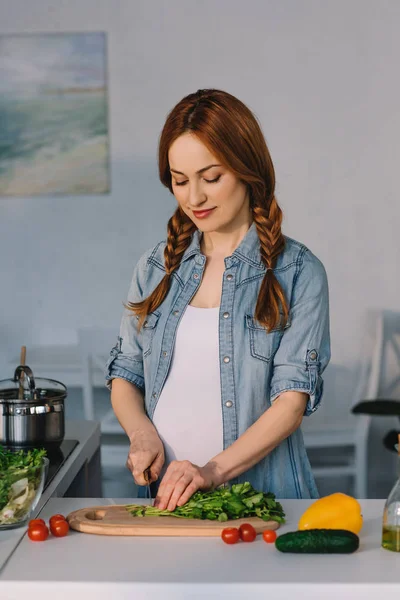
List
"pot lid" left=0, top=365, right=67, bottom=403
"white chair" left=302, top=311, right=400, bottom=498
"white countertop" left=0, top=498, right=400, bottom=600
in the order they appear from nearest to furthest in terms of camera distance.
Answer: "white countertop" left=0, top=498, right=400, bottom=600 < "pot lid" left=0, top=365, right=67, bottom=403 < "white chair" left=302, top=311, right=400, bottom=498

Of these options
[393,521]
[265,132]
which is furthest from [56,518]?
[265,132]

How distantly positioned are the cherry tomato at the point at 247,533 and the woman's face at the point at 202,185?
62 cm

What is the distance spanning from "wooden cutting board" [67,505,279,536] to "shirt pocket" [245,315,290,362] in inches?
14.8

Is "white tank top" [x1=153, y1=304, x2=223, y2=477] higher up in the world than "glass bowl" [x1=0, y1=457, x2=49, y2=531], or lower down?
higher up

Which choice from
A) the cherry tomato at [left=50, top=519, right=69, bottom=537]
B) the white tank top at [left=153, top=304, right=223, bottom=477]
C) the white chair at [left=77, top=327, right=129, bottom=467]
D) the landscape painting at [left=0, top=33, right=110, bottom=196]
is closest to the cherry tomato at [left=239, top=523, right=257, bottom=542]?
the cherry tomato at [left=50, top=519, right=69, bottom=537]

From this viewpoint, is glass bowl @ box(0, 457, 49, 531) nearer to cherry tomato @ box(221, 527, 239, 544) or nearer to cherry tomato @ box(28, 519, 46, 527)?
cherry tomato @ box(28, 519, 46, 527)

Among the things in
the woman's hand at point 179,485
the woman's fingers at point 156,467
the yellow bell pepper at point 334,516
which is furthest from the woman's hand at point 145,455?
the yellow bell pepper at point 334,516

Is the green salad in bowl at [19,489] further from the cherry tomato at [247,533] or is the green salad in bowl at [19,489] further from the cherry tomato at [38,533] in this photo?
the cherry tomato at [247,533]

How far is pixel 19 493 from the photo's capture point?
1.41m

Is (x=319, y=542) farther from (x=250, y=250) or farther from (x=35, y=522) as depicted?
(x=250, y=250)

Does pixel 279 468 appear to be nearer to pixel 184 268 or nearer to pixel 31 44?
pixel 184 268

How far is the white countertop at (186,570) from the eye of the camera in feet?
3.86

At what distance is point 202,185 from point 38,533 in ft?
2.30

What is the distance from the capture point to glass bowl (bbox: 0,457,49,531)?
4.54 feet
